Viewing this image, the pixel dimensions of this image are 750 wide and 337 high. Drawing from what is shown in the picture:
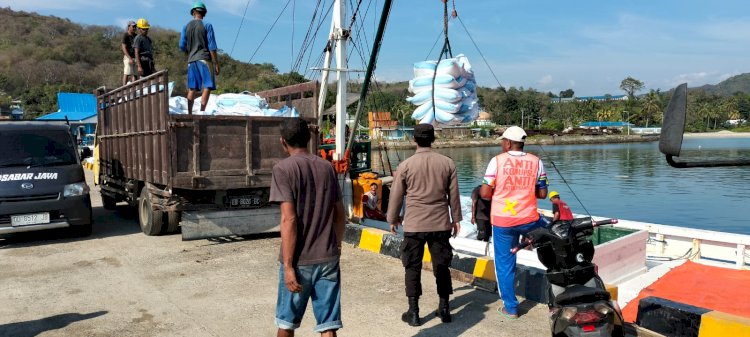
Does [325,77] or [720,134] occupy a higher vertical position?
[325,77]

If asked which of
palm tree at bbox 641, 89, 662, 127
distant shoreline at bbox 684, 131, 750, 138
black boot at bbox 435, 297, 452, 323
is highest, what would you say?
palm tree at bbox 641, 89, 662, 127

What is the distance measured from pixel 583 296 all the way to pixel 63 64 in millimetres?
111133

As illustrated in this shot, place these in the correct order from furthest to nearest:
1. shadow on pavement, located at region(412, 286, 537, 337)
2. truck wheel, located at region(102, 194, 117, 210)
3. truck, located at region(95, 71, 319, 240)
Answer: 1. truck wheel, located at region(102, 194, 117, 210)
2. truck, located at region(95, 71, 319, 240)
3. shadow on pavement, located at region(412, 286, 537, 337)

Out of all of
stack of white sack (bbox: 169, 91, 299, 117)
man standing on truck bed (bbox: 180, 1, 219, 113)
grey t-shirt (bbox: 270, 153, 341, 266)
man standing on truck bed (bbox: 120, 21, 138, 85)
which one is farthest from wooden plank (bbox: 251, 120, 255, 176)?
grey t-shirt (bbox: 270, 153, 341, 266)

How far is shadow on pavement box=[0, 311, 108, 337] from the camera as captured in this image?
475 centimetres

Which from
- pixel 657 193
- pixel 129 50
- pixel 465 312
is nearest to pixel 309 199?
pixel 465 312

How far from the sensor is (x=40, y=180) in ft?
A: 27.3

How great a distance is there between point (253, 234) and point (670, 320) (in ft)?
21.1

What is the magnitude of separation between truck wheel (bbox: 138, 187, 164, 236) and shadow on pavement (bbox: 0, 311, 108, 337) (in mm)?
3633

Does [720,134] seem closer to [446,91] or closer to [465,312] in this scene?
[446,91]

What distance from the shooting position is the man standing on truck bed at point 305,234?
3.18m

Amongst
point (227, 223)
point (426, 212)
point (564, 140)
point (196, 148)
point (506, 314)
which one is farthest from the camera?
point (564, 140)

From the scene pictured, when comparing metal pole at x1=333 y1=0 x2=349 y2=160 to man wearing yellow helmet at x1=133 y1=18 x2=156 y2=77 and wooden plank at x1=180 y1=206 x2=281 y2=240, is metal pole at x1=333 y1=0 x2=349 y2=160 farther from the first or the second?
man wearing yellow helmet at x1=133 y1=18 x2=156 y2=77

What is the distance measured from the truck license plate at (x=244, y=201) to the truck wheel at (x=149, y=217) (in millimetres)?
1245
